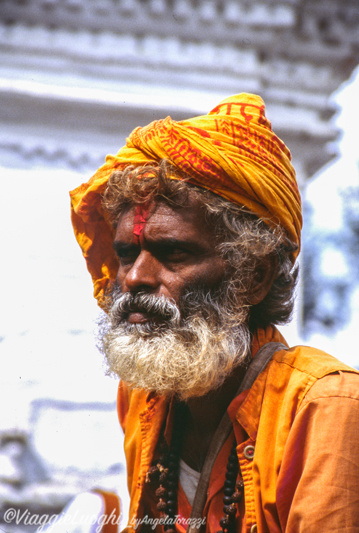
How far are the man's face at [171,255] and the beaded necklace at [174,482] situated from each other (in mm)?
562

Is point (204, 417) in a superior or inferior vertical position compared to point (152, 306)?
inferior

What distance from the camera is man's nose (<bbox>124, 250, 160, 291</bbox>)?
2139mm

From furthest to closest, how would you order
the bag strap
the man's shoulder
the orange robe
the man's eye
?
the man's eye
the bag strap
the man's shoulder
the orange robe

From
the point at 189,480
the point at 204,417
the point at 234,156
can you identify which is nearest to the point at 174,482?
the point at 189,480

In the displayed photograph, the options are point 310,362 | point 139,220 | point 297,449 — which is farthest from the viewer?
point 139,220

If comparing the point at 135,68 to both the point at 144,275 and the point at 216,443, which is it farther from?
the point at 216,443

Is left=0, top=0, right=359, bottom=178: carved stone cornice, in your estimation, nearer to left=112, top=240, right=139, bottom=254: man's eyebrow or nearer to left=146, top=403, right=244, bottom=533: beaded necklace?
left=112, top=240, right=139, bottom=254: man's eyebrow

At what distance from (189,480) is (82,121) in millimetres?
3056

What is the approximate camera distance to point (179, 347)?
209 cm

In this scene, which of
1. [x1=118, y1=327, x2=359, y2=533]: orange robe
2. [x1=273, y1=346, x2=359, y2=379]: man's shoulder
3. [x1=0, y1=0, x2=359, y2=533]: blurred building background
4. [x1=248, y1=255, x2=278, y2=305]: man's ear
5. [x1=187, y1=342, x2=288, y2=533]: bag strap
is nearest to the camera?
[x1=118, y1=327, x2=359, y2=533]: orange robe

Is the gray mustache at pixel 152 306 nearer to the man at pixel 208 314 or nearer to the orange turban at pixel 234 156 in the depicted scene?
the man at pixel 208 314

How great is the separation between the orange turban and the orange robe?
57 cm

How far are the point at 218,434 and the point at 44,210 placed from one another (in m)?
2.59

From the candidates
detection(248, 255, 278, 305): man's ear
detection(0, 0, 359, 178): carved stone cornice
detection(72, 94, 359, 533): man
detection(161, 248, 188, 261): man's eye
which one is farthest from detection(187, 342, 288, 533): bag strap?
detection(0, 0, 359, 178): carved stone cornice
